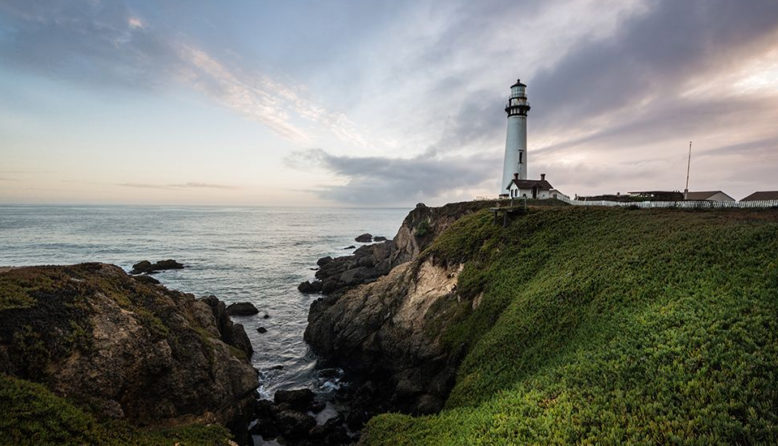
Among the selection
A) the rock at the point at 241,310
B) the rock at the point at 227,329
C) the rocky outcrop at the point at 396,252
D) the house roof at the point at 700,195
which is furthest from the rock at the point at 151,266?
the house roof at the point at 700,195

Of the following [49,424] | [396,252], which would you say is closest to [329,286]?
[396,252]

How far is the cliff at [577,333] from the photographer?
1020cm

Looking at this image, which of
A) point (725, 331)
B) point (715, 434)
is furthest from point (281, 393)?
point (725, 331)

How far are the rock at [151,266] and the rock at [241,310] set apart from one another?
2870 centimetres

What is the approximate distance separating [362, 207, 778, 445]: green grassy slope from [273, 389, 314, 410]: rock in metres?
7.53

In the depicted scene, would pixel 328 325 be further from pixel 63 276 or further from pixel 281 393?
pixel 63 276

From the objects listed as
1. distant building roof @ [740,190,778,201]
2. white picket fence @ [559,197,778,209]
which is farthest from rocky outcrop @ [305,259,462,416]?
distant building roof @ [740,190,778,201]

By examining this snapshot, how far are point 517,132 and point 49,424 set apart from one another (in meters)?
51.7

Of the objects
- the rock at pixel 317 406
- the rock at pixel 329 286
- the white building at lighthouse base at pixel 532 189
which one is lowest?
the rock at pixel 317 406

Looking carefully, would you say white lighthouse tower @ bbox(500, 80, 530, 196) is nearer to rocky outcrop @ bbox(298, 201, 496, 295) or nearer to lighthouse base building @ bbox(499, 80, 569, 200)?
lighthouse base building @ bbox(499, 80, 569, 200)

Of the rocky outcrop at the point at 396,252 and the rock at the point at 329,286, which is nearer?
the rocky outcrop at the point at 396,252

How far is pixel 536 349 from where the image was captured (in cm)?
1631

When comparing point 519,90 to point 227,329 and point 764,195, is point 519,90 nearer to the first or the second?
point 764,195

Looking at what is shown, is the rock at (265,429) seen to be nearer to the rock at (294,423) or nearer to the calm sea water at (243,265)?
the rock at (294,423)
